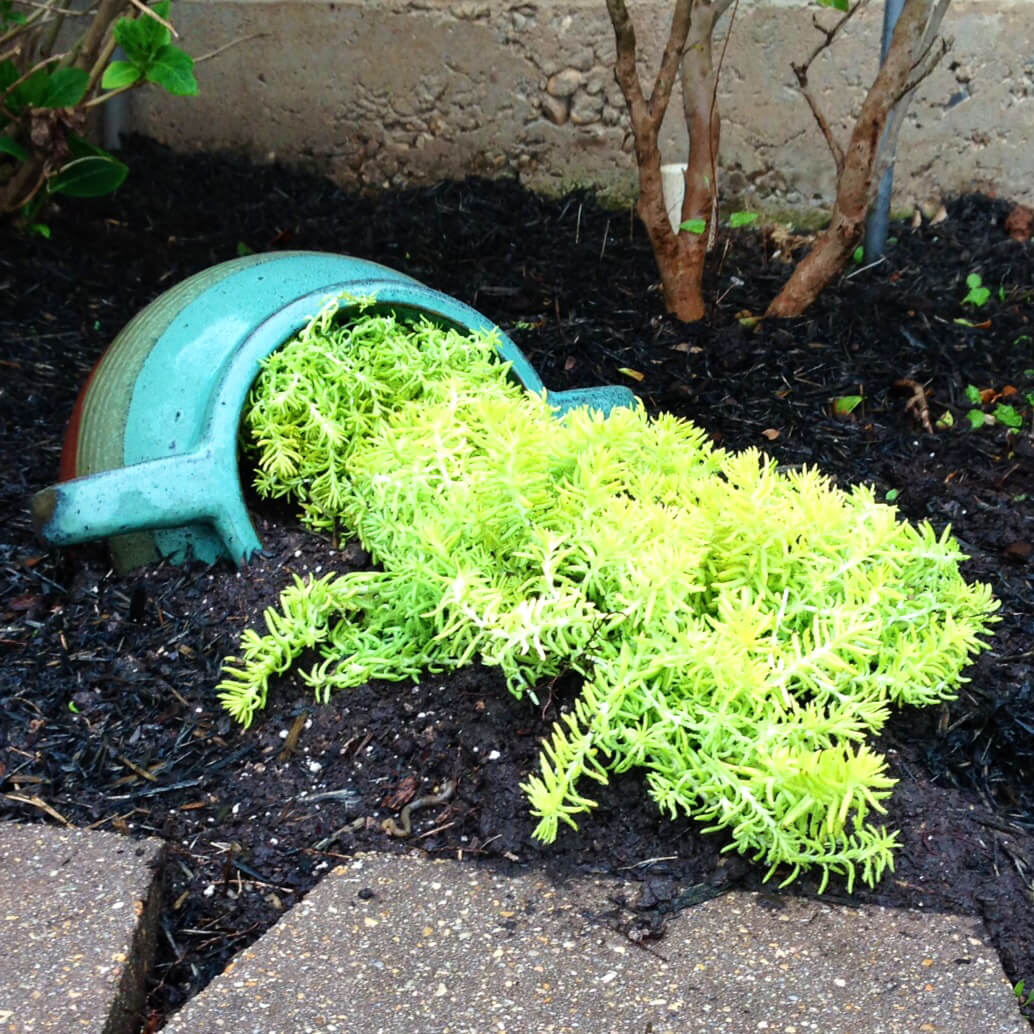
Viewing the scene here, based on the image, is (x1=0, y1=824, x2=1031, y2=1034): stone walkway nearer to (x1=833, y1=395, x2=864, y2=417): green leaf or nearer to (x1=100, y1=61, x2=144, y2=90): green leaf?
(x1=833, y1=395, x2=864, y2=417): green leaf

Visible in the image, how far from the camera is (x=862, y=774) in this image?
1.40 metres

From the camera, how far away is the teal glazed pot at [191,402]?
204cm

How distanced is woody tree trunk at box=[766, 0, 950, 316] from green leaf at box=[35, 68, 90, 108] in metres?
1.82

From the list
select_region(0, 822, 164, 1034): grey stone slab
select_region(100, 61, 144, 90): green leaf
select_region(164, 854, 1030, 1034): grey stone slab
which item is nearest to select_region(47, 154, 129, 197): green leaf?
select_region(100, 61, 144, 90): green leaf

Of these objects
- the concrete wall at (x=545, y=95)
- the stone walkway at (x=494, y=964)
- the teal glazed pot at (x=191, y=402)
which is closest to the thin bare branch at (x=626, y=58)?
the concrete wall at (x=545, y=95)

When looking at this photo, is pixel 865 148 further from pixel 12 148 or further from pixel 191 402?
pixel 12 148

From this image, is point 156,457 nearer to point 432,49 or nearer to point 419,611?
point 419,611

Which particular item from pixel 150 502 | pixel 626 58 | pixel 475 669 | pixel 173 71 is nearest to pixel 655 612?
pixel 475 669

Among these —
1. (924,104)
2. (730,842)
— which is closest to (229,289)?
(730,842)

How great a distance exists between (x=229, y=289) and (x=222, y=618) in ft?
2.15

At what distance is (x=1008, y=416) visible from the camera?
115 inches

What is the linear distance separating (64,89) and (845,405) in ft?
6.99

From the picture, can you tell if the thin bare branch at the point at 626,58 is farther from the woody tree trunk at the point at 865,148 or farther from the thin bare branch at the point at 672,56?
the woody tree trunk at the point at 865,148

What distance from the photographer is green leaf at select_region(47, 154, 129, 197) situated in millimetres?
3385
